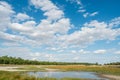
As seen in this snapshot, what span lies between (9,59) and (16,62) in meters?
5.18

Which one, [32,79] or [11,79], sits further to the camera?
[32,79]

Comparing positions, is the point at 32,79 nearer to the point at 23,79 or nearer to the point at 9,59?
the point at 23,79

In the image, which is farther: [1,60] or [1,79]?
[1,60]

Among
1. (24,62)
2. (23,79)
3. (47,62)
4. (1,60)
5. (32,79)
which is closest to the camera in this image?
(23,79)

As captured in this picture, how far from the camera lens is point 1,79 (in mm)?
23281

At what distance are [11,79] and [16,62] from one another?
121179 millimetres

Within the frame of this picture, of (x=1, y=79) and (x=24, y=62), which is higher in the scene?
(x=24, y=62)

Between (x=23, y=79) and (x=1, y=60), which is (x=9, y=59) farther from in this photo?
(x=23, y=79)

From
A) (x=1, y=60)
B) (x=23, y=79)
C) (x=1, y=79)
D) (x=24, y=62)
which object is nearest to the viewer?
A: (x=1, y=79)

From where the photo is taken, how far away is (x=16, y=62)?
468 ft

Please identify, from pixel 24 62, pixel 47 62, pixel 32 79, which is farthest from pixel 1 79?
pixel 47 62

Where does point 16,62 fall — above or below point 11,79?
above

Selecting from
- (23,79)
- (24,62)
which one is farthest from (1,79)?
(24,62)

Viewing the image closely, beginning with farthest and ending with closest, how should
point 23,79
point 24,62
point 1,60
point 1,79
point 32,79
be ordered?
1. point 24,62
2. point 1,60
3. point 32,79
4. point 23,79
5. point 1,79
